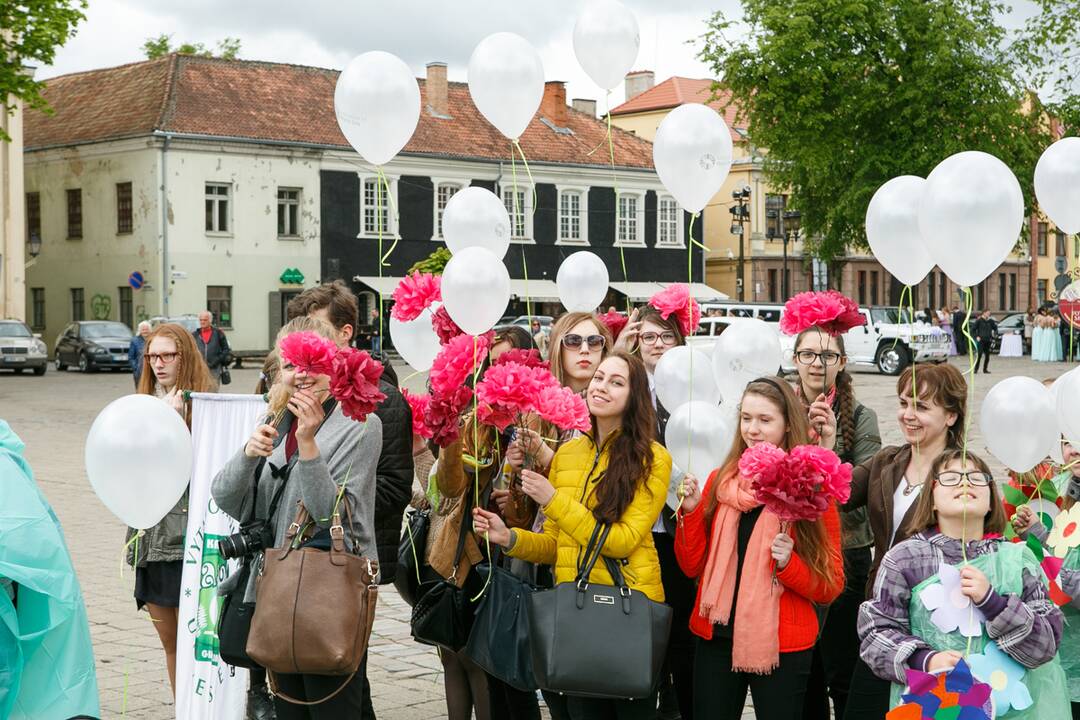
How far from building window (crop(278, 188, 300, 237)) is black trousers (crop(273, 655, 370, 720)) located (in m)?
40.2

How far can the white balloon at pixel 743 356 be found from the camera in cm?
574

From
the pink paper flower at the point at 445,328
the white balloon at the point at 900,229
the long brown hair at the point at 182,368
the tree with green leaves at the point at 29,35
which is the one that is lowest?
the long brown hair at the point at 182,368

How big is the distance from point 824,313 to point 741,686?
1609 millimetres

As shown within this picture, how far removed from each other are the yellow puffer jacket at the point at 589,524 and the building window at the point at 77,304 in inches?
1647

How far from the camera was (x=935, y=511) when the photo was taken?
4297mm

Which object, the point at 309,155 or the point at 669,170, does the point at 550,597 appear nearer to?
the point at 669,170

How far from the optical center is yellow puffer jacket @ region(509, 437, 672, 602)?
4.53 m

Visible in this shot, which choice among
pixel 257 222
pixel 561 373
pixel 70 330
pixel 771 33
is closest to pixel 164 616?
pixel 561 373

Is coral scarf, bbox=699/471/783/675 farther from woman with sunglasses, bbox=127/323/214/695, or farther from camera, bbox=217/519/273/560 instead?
woman with sunglasses, bbox=127/323/214/695

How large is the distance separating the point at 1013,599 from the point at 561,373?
2221 mm

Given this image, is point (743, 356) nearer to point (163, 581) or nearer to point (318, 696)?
point (318, 696)

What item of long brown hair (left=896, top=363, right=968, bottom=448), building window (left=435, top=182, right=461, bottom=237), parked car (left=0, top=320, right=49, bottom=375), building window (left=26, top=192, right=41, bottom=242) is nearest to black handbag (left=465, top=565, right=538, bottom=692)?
long brown hair (left=896, top=363, right=968, bottom=448)

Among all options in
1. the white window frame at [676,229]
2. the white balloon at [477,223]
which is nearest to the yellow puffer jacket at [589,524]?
the white balloon at [477,223]

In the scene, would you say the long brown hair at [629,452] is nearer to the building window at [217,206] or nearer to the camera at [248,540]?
the camera at [248,540]
